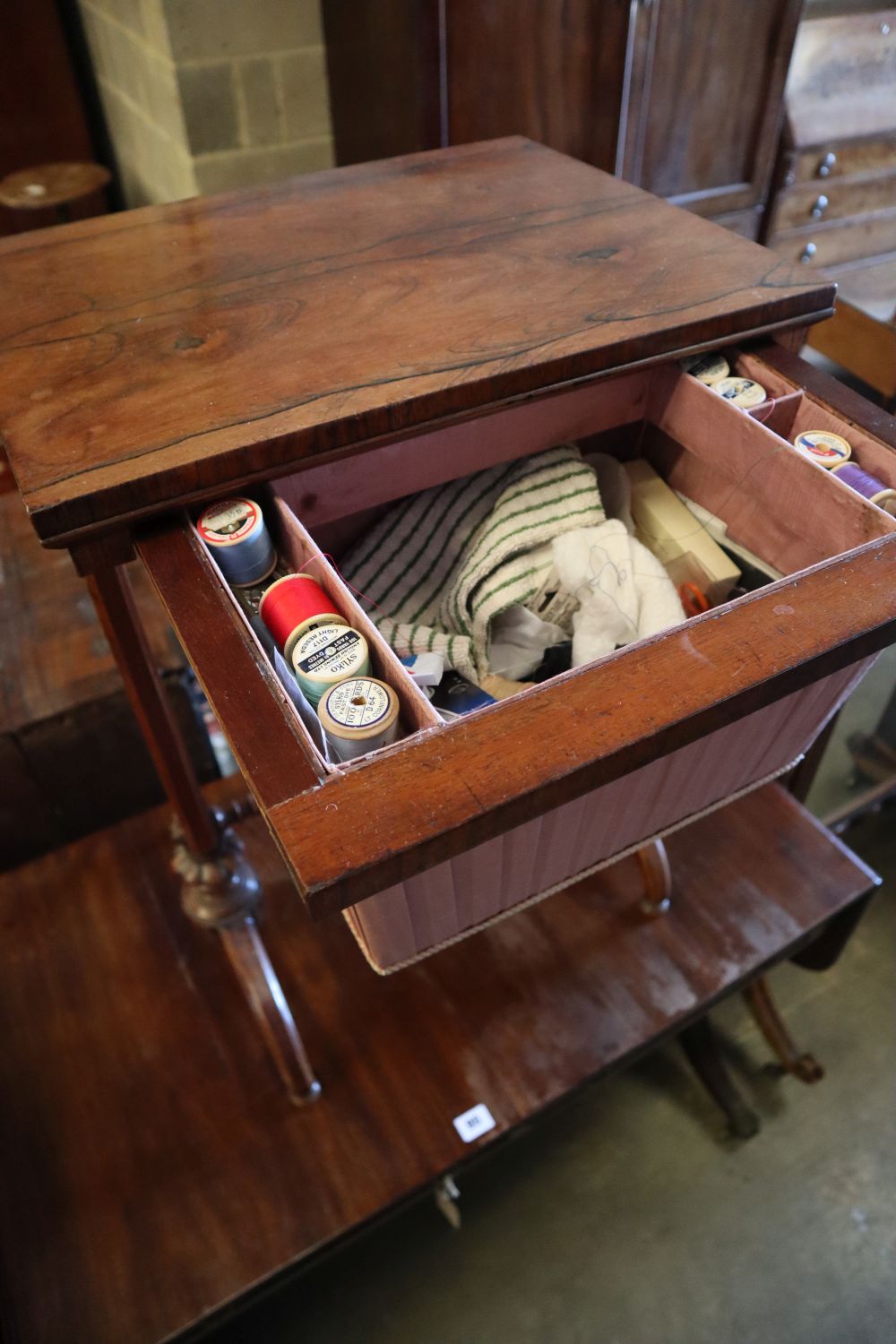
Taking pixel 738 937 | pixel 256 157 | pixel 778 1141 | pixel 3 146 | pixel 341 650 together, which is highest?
pixel 341 650

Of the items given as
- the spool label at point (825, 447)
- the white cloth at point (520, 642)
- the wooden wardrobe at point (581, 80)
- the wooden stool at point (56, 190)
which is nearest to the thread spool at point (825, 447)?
the spool label at point (825, 447)

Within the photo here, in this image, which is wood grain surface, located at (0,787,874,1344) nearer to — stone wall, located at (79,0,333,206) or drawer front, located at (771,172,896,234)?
stone wall, located at (79,0,333,206)

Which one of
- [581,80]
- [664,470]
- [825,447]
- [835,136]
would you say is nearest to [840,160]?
[835,136]

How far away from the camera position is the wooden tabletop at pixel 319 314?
59 centimetres

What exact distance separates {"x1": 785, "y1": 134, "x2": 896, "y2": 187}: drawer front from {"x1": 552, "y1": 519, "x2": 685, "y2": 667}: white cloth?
1.49m

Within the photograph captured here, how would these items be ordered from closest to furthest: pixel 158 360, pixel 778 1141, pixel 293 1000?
pixel 158 360 < pixel 293 1000 < pixel 778 1141

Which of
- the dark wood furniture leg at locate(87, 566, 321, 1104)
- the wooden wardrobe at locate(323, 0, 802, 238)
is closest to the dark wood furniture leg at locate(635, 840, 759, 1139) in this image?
the dark wood furniture leg at locate(87, 566, 321, 1104)

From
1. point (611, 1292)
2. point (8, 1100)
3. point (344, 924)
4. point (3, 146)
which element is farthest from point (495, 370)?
point (3, 146)

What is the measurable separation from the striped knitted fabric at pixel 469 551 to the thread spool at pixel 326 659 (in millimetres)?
199

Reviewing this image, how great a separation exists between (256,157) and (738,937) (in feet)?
5.02

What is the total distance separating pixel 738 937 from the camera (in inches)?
43.9

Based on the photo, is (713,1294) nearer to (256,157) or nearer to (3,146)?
(256,157)

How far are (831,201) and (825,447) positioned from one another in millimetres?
1605

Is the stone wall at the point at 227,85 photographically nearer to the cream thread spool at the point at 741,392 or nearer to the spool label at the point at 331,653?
the cream thread spool at the point at 741,392
